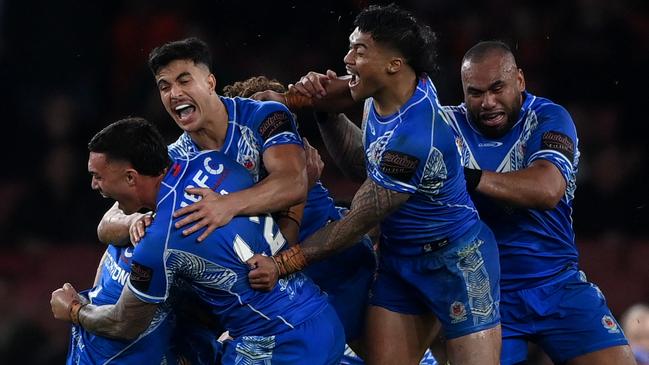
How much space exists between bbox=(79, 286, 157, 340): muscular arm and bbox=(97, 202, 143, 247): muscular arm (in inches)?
12.3

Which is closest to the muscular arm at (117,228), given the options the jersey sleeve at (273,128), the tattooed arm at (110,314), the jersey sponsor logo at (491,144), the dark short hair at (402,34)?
the tattooed arm at (110,314)

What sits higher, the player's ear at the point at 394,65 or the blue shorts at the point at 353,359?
the player's ear at the point at 394,65

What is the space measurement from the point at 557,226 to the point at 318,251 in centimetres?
128

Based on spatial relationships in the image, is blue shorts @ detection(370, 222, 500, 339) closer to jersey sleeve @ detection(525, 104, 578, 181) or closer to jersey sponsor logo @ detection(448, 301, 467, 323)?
jersey sponsor logo @ detection(448, 301, 467, 323)

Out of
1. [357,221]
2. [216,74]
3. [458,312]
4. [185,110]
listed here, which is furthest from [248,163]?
[216,74]

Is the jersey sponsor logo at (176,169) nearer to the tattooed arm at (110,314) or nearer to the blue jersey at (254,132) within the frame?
the blue jersey at (254,132)

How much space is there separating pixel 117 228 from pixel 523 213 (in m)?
1.93

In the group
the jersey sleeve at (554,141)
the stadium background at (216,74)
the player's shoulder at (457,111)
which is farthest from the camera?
the stadium background at (216,74)

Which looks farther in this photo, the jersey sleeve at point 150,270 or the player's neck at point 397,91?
the player's neck at point 397,91

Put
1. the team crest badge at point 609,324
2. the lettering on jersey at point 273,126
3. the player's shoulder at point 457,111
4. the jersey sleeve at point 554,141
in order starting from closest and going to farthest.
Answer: the lettering on jersey at point 273,126 < the jersey sleeve at point 554,141 < the team crest badge at point 609,324 < the player's shoulder at point 457,111

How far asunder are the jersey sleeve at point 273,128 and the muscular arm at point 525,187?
2.94ft

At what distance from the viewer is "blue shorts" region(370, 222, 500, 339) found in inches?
211

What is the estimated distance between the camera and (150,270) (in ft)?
15.9

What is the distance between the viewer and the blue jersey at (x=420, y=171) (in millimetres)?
5105
